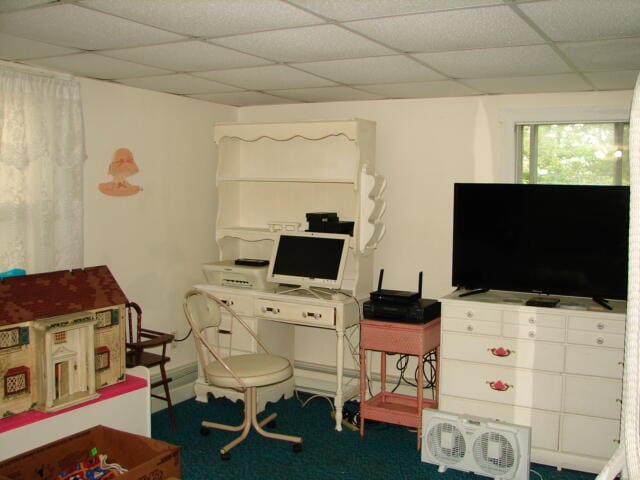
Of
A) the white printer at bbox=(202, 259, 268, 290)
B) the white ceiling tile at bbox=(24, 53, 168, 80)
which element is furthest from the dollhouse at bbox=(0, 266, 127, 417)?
the white printer at bbox=(202, 259, 268, 290)

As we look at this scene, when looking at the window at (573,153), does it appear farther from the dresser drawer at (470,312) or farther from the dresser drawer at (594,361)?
the dresser drawer at (594,361)

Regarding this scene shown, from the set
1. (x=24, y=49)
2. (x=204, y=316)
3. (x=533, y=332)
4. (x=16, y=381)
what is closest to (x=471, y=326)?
(x=533, y=332)

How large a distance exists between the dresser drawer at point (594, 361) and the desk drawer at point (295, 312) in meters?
1.51

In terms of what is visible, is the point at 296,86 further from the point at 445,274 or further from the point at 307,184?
the point at 445,274

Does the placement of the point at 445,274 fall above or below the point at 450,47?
below

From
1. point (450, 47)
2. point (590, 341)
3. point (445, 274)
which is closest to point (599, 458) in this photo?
point (590, 341)

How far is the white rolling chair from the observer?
3.91 m

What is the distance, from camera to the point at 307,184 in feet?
16.8

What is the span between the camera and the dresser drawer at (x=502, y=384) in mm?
3803

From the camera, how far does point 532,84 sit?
3992 millimetres

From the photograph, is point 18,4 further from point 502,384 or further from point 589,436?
point 589,436

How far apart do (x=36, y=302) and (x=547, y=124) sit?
11.1 feet

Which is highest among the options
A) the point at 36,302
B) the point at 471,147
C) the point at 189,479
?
the point at 471,147

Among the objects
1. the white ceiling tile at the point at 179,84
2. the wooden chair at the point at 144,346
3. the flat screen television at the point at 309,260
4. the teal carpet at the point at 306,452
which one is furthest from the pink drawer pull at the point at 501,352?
the white ceiling tile at the point at 179,84
